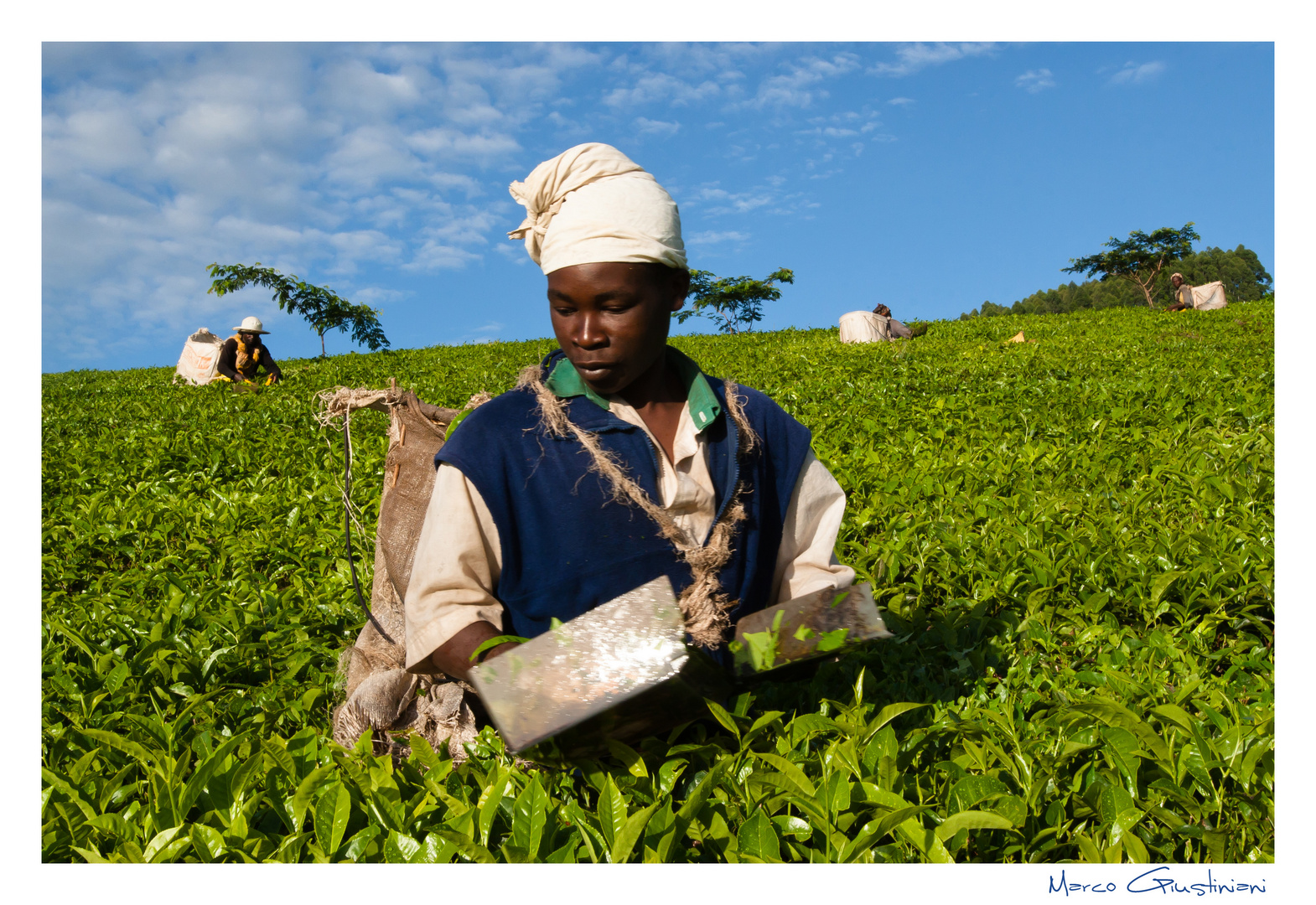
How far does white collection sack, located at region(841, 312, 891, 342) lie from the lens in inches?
590

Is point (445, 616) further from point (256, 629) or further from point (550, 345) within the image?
point (550, 345)

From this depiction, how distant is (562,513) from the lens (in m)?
1.91

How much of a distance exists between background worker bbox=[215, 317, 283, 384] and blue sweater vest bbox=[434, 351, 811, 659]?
10.7m

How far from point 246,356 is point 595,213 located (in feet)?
37.7

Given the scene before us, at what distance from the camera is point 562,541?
1920 millimetres

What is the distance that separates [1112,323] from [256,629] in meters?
15.6

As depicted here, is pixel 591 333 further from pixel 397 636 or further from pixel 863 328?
pixel 863 328

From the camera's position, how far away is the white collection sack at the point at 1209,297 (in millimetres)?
18250

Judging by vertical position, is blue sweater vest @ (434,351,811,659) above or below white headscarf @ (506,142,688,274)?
below

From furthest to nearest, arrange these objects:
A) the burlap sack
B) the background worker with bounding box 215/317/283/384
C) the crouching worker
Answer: the background worker with bounding box 215/317/283/384 → the burlap sack → the crouching worker

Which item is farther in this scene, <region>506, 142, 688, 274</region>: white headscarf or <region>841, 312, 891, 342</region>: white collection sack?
<region>841, 312, 891, 342</region>: white collection sack

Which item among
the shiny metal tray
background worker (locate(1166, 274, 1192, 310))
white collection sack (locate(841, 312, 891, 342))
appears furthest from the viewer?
background worker (locate(1166, 274, 1192, 310))

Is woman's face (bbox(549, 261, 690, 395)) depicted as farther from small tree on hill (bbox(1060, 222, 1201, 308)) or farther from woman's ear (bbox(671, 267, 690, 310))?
small tree on hill (bbox(1060, 222, 1201, 308))

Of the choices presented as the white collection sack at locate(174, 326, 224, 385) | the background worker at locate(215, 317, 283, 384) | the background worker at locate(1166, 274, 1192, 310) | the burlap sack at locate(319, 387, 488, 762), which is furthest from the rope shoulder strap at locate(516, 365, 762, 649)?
the background worker at locate(1166, 274, 1192, 310)
